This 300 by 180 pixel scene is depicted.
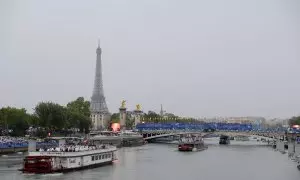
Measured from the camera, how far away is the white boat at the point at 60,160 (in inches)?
1595

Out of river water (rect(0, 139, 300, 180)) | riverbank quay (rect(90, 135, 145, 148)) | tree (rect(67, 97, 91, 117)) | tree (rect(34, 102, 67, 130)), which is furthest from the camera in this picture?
tree (rect(67, 97, 91, 117))

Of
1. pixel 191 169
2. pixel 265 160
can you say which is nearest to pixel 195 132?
pixel 265 160

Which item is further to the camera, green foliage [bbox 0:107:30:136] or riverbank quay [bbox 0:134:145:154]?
green foliage [bbox 0:107:30:136]

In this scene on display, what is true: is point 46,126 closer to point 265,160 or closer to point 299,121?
point 265,160

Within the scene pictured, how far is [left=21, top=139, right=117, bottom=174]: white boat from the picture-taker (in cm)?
4051

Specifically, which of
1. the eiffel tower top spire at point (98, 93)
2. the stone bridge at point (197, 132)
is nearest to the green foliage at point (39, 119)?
the stone bridge at point (197, 132)

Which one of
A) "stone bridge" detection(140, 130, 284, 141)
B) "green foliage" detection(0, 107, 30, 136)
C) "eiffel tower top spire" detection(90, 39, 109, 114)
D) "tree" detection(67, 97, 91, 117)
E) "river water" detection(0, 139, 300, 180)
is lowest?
"river water" detection(0, 139, 300, 180)

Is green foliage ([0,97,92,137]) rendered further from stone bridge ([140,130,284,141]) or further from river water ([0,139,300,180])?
river water ([0,139,300,180])

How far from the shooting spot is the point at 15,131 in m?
83.2

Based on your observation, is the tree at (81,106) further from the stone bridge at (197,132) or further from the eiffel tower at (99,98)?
the eiffel tower at (99,98)

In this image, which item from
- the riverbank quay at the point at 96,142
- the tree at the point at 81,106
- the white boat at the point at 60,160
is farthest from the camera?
the tree at the point at 81,106

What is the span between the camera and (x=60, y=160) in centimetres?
4209

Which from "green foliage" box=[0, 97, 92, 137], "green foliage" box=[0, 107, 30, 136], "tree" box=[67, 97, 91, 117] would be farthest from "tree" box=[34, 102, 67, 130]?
"tree" box=[67, 97, 91, 117]

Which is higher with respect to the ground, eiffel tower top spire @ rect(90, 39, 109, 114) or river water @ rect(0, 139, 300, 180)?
eiffel tower top spire @ rect(90, 39, 109, 114)
